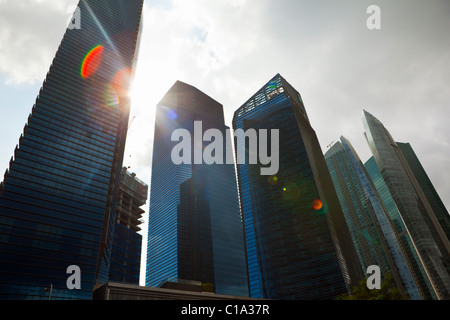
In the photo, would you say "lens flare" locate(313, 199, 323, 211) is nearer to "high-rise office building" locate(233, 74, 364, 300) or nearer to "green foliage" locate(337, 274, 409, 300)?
"high-rise office building" locate(233, 74, 364, 300)

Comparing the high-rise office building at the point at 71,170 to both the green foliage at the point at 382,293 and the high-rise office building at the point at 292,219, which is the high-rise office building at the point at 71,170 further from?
the green foliage at the point at 382,293

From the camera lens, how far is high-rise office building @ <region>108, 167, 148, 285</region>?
514 ft

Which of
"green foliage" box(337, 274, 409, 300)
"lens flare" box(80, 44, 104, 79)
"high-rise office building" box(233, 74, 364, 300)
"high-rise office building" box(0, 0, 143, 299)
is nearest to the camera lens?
"green foliage" box(337, 274, 409, 300)

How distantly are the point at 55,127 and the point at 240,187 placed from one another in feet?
340

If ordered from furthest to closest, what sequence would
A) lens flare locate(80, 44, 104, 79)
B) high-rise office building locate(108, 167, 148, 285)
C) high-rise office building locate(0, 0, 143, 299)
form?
high-rise office building locate(108, 167, 148, 285) → lens flare locate(80, 44, 104, 79) → high-rise office building locate(0, 0, 143, 299)

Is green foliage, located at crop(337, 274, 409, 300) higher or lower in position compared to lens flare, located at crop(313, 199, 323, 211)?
lower

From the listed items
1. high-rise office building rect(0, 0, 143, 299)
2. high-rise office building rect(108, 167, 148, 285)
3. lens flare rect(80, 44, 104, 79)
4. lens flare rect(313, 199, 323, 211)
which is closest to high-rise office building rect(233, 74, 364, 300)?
lens flare rect(313, 199, 323, 211)

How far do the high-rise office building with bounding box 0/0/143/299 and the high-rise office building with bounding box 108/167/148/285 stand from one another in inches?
Answer: 769

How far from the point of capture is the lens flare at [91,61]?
145363 millimetres

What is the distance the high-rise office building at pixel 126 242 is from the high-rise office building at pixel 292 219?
67.5 m

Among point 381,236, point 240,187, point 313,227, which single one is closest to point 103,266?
point 240,187

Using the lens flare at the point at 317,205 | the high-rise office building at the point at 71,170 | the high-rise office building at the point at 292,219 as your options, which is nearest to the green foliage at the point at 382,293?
the high-rise office building at the point at 292,219
